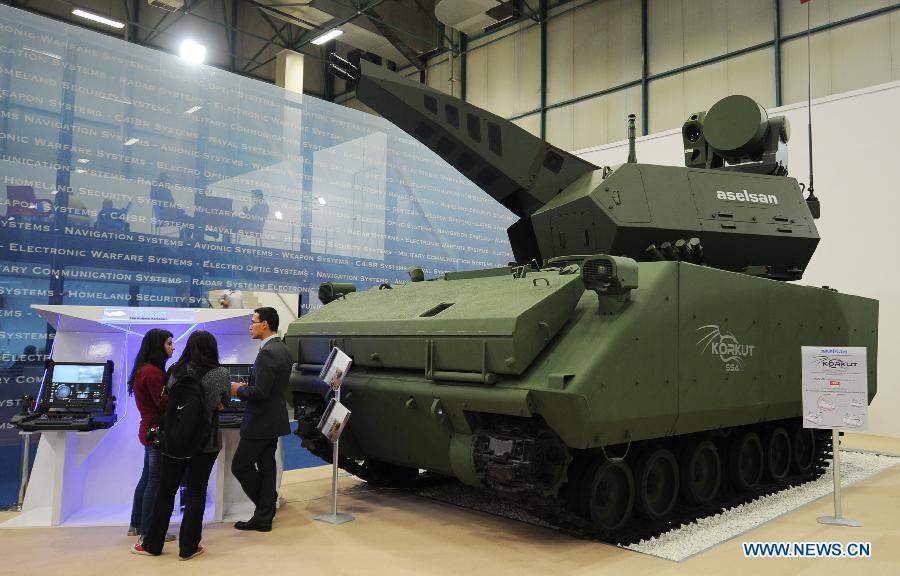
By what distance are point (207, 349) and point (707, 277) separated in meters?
3.70

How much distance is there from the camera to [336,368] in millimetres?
5711

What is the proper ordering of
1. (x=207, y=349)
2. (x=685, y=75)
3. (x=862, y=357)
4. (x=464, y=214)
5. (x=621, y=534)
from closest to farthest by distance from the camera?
(x=207, y=349)
(x=621, y=534)
(x=862, y=357)
(x=464, y=214)
(x=685, y=75)

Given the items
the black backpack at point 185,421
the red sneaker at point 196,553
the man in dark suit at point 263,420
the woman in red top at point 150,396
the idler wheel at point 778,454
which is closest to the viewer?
the black backpack at point 185,421

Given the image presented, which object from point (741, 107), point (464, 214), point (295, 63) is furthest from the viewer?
point (295, 63)

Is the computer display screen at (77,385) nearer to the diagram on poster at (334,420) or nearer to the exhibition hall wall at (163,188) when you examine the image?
the exhibition hall wall at (163,188)

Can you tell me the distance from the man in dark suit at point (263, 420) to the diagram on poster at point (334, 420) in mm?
307

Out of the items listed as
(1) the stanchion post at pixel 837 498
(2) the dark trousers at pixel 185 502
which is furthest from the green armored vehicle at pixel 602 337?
(2) the dark trousers at pixel 185 502

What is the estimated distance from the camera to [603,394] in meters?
4.69

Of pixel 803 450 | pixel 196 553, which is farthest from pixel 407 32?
pixel 196 553

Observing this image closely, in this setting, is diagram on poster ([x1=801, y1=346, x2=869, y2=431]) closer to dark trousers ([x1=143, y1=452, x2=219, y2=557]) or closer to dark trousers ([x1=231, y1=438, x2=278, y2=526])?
dark trousers ([x1=231, y1=438, x2=278, y2=526])

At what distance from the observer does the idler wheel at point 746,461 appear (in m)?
6.62

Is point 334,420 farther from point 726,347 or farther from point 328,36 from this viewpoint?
point 328,36

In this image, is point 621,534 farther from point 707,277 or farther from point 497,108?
point 497,108

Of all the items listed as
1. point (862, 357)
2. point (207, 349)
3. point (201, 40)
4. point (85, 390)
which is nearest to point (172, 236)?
point (85, 390)
